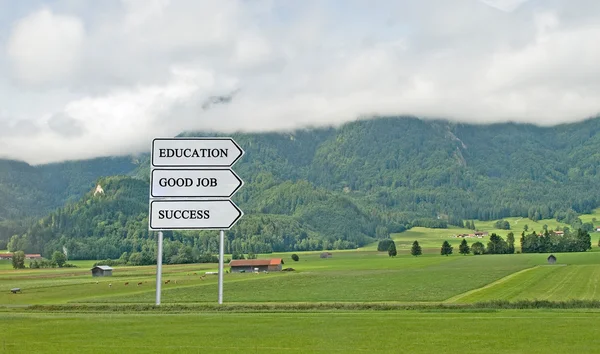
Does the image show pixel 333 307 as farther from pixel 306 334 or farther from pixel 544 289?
pixel 544 289

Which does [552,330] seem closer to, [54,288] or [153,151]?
[153,151]

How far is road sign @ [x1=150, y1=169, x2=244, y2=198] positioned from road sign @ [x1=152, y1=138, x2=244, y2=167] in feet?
1.34

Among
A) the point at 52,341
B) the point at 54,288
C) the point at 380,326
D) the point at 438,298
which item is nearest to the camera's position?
the point at 52,341

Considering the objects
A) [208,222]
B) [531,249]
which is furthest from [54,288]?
[531,249]

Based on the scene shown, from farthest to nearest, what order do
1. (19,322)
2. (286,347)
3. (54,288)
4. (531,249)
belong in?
(531,249) < (54,288) < (19,322) < (286,347)

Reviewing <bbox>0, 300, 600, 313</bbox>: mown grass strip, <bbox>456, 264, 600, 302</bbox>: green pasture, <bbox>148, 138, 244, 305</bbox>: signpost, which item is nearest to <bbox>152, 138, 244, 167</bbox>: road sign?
<bbox>148, 138, 244, 305</bbox>: signpost

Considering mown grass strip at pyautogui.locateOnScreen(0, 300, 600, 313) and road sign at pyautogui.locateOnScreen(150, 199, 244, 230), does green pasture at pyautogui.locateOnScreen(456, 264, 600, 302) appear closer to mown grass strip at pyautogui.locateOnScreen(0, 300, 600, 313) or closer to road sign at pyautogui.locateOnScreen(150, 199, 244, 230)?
mown grass strip at pyautogui.locateOnScreen(0, 300, 600, 313)

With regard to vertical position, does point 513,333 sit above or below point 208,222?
below

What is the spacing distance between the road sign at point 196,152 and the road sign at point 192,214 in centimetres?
219

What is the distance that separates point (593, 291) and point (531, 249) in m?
125

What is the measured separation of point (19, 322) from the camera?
94.0ft

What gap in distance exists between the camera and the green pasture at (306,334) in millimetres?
19453

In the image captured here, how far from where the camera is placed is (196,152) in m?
35.6

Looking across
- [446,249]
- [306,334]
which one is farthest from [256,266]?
[306,334]
